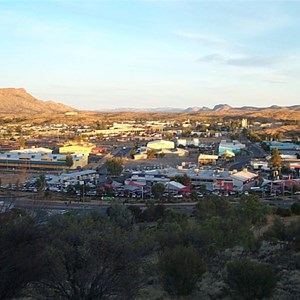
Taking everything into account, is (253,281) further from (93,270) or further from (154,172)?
(154,172)

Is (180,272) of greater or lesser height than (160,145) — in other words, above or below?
above

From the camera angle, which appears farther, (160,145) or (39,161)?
(160,145)

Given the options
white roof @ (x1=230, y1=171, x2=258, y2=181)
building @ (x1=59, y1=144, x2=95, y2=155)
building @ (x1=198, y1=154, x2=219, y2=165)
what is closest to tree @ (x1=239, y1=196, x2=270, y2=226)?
white roof @ (x1=230, y1=171, x2=258, y2=181)

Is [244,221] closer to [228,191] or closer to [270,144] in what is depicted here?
[228,191]

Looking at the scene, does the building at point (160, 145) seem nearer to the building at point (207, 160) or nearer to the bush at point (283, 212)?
the building at point (207, 160)

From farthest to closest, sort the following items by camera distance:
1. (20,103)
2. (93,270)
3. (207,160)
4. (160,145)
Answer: (20,103)
(160,145)
(207,160)
(93,270)

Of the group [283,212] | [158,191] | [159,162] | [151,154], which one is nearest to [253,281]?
[283,212]

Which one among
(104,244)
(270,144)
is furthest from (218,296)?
(270,144)
